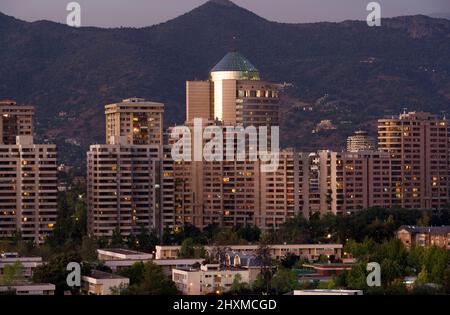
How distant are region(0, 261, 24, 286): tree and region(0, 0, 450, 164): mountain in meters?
13.3

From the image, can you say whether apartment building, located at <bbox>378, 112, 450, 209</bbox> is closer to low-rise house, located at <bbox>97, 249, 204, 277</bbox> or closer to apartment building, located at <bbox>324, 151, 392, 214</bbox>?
apartment building, located at <bbox>324, 151, 392, 214</bbox>

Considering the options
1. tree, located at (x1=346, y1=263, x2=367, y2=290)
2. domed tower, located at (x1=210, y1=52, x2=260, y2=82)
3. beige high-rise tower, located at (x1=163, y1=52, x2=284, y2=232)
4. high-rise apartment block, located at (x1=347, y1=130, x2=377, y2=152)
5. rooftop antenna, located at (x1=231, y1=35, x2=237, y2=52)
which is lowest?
Answer: tree, located at (x1=346, y1=263, x2=367, y2=290)

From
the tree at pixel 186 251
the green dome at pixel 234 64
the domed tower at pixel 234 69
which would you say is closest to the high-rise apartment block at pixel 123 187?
the tree at pixel 186 251

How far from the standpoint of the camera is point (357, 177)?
24828 mm

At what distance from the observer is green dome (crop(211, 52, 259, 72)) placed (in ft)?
105

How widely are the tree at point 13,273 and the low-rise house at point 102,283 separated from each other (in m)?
0.73

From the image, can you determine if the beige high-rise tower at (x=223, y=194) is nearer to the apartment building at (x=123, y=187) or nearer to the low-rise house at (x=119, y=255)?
the apartment building at (x=123, y=187)

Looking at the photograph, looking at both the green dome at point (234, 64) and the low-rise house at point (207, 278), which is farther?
the green dome at point (234, 64)

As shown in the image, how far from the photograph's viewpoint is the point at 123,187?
74.8 feet

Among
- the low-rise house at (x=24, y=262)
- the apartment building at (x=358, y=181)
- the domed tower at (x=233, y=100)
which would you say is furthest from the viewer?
the domed tower at (x=233, y=100)

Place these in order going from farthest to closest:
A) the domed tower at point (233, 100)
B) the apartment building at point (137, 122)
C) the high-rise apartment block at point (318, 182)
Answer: the domed tower at point (233, 100) → the apartment building at point (137, 122) → the high-rise apartment block at point (318, 182)

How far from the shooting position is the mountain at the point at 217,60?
30.5 metres

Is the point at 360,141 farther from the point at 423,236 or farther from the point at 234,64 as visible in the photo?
the point at 423,236

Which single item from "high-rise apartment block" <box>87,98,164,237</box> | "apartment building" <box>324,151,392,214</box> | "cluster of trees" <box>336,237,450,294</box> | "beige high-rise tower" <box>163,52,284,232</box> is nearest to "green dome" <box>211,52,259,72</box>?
"beige high-rise tower" <box>163,52,284,232</box>
